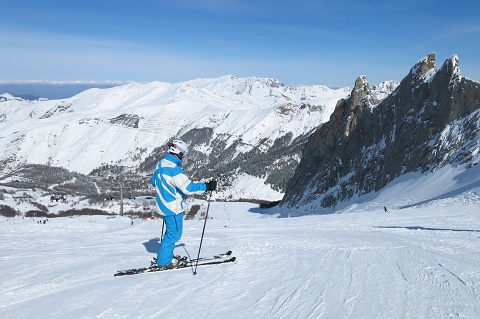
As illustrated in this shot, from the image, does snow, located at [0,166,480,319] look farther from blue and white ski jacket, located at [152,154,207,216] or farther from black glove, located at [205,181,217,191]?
black glove, located at [205,181,217,191]

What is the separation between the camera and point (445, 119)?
145 ft

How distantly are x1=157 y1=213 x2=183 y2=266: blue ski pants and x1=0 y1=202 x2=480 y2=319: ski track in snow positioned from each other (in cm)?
39

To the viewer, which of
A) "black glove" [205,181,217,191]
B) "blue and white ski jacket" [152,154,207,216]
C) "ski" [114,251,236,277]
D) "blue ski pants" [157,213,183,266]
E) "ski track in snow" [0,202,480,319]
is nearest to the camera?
"ski track in snow" [0,202,480,319]

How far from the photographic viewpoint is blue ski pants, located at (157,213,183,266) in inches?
320

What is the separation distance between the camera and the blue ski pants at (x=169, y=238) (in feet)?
26.7

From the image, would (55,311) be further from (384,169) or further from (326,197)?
(326,197)

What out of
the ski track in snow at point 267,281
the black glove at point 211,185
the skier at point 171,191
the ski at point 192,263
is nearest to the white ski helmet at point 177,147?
the skier at point 171,191

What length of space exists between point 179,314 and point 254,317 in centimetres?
112

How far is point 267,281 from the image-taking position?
6.93m

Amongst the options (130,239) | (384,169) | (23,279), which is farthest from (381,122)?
(23,279)

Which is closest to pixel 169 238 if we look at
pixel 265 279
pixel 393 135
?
pixel 265 279

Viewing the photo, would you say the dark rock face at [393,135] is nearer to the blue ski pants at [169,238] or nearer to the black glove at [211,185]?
the black glove at [211,185]

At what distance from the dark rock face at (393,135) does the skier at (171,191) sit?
33.1m

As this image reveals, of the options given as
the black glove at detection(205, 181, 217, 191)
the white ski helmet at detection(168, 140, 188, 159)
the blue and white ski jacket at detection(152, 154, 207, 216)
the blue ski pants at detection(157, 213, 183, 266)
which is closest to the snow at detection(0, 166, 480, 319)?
the blue ski pants at detection(157, 213, 183, 266)
